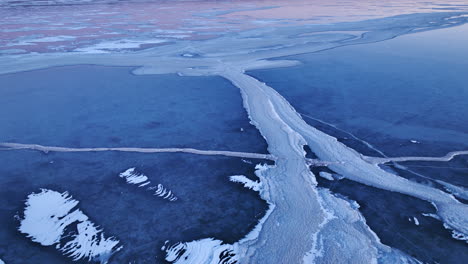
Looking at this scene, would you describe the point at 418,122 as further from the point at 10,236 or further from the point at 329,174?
the point at 10,236

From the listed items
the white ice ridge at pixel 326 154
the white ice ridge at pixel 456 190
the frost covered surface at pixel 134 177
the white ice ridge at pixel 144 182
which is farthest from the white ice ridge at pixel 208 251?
the white ice ridge at pixel 456 190

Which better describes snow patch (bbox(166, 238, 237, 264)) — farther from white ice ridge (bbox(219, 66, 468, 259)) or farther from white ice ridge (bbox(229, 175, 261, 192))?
white ice ridge (bbox(229, 175, 261, 192))

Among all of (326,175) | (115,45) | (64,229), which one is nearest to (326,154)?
(326,175)

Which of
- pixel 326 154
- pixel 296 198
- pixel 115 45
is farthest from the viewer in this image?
pixel 115 45

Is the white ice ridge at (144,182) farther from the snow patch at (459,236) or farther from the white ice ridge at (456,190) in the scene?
the white ice ridge at (456,190)

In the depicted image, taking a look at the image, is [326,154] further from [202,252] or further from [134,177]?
[134,177]
